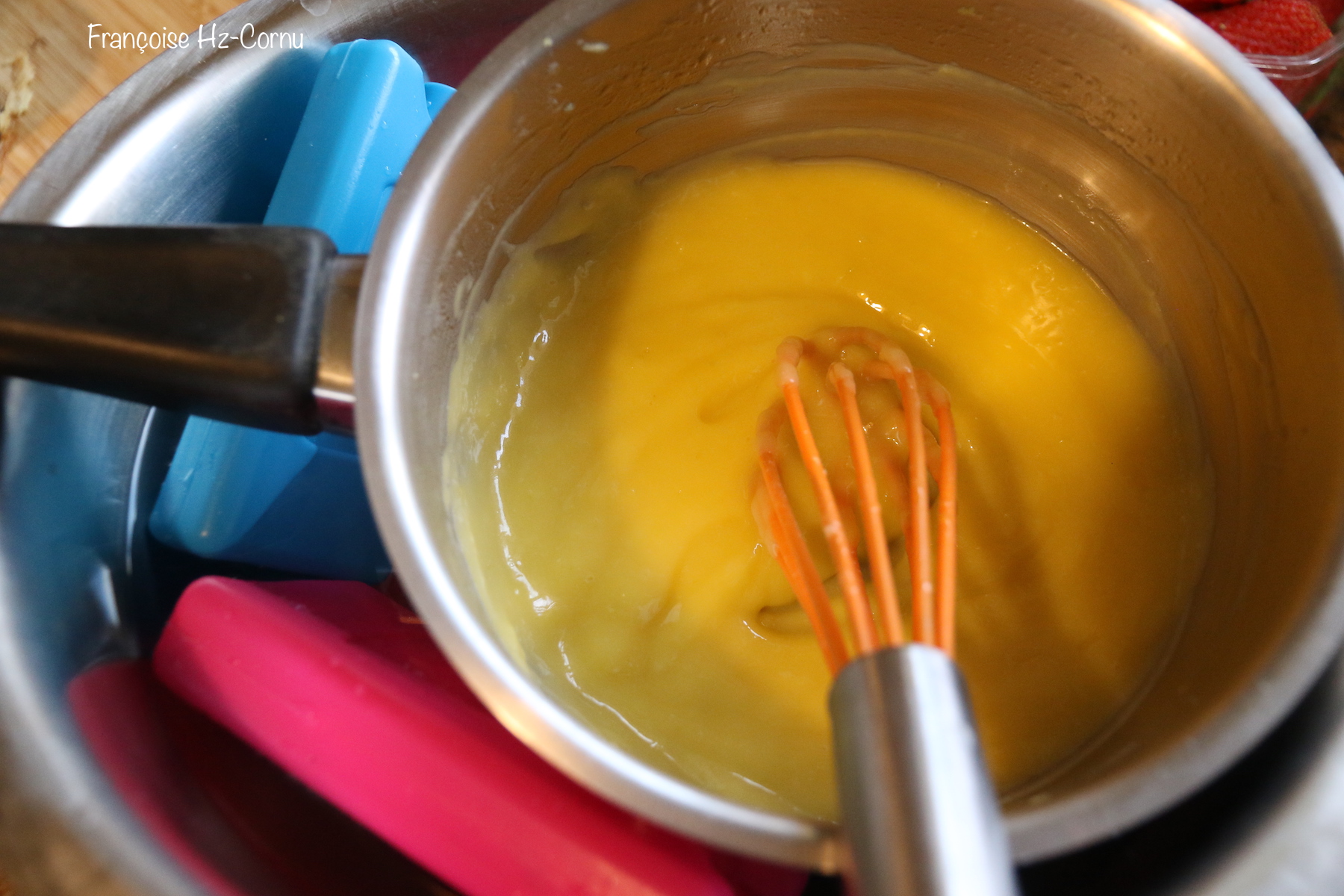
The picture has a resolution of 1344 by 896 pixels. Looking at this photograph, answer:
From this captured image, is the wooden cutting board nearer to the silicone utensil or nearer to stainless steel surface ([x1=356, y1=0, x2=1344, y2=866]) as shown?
the silicone utensil

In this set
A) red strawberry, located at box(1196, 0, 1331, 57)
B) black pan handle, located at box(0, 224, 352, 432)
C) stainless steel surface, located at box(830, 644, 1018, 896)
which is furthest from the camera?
red strawberry, located at box(1196, 0, 1331, 57)

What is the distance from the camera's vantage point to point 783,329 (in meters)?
0.77

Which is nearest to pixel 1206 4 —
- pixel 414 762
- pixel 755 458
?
pixel 755 458

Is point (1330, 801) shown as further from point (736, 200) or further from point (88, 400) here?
point (88, 400)

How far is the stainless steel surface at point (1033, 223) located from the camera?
0.46 meters

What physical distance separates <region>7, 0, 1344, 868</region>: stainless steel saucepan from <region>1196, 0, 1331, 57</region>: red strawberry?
0.34 m

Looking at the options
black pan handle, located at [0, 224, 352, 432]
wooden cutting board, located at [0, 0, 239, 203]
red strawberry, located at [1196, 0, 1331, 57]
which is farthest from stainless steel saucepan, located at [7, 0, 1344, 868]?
wooden cutting board, located at [0, 0, 239, 203]

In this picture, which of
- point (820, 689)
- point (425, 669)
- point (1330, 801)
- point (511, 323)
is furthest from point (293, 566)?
point (1330, 801)

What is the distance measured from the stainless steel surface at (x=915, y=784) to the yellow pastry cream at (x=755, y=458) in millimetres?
224

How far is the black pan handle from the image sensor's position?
1.58ft

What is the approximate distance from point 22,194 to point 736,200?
543 mm

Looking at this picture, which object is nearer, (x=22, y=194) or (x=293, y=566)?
(x=22, y=194)

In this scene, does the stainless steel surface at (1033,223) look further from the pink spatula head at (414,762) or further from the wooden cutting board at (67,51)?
the wooden cutting board at (67,51)

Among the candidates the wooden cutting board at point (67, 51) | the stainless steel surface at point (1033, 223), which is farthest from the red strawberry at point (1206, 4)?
the wooden cutting board at point (67, 51)
